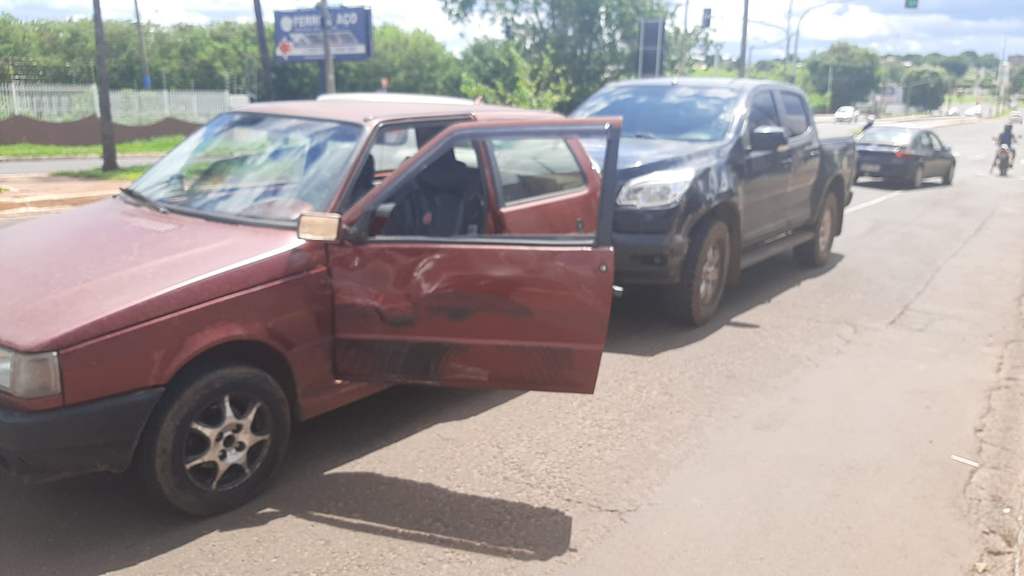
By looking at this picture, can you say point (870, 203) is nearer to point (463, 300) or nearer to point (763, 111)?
point (763, 111)

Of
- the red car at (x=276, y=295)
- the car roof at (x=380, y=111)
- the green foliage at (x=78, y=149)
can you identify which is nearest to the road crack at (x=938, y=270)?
the car roof at (x=380, y=111)

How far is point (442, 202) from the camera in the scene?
15.6 feet

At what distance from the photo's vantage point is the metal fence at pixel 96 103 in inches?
1248

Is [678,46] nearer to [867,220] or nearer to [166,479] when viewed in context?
[867,220]

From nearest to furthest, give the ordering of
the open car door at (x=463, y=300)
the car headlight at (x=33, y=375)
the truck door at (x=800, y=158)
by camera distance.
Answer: the car headlight at (x=33, y=375)
the open car door at (x=463, y=300)
the truck door at (x=800, y=158)

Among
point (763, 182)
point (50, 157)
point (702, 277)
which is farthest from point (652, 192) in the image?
point (50, 157)

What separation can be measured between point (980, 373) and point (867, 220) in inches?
333

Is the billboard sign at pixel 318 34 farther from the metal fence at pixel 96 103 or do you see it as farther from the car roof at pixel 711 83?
the car roof at pixel 711 83

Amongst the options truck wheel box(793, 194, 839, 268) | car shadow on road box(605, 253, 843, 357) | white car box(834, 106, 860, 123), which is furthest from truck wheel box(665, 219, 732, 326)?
white car box(834, 106, 860, 123)

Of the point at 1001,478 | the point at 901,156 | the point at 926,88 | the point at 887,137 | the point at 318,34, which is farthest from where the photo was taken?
the point at 926,88

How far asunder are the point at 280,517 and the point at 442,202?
1756 millimetres

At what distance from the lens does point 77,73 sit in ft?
125

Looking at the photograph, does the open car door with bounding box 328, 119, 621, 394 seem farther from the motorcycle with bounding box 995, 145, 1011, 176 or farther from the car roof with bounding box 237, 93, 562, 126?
the motorcycle with bounding box 995, 145, 1011, 176

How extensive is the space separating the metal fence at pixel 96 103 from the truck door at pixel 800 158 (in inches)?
965
